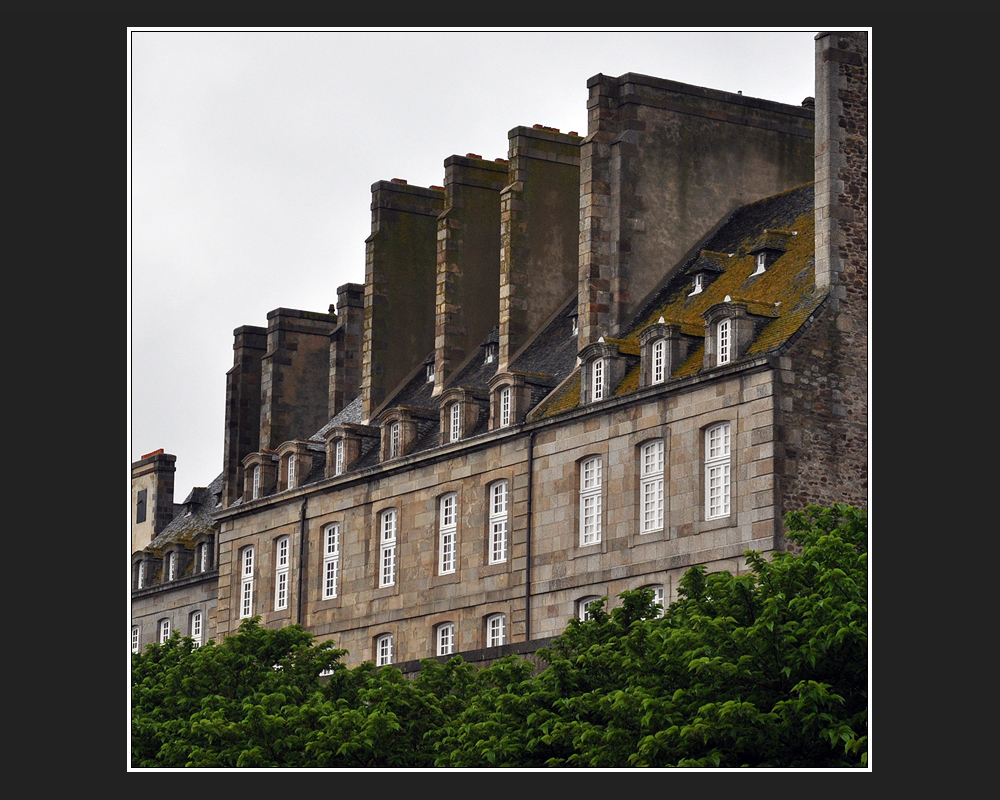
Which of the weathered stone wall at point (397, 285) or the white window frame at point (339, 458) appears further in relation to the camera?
the weathered stone wall at point (397, 285)

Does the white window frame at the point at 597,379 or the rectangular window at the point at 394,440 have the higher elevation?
the white window frame at the point at 597,379

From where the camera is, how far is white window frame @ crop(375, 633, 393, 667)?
212 feet

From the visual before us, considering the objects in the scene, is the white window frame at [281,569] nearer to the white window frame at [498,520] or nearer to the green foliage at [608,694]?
the white window frame at [498,520]

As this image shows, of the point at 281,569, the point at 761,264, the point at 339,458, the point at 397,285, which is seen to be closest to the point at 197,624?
the point at 281,569

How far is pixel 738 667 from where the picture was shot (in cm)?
3719

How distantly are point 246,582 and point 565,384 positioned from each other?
1531 cm

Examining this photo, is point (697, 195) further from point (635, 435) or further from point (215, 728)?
point (215, 728)

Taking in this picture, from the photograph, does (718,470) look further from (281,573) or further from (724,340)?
(281,573)

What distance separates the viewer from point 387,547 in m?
65.9

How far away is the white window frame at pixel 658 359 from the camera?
2240 inches

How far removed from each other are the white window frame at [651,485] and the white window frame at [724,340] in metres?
2.71

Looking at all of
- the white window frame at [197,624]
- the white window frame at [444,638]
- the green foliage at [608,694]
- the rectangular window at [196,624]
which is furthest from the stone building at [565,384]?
the green foliage at [608,694]

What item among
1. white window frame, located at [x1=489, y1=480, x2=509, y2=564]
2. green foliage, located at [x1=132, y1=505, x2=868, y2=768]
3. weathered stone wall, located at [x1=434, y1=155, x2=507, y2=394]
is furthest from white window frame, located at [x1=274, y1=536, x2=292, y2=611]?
green foliage, located at [x1=132, y1=505, x2=868, y2=768]

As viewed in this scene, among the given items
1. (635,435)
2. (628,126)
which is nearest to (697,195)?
(628,126)
